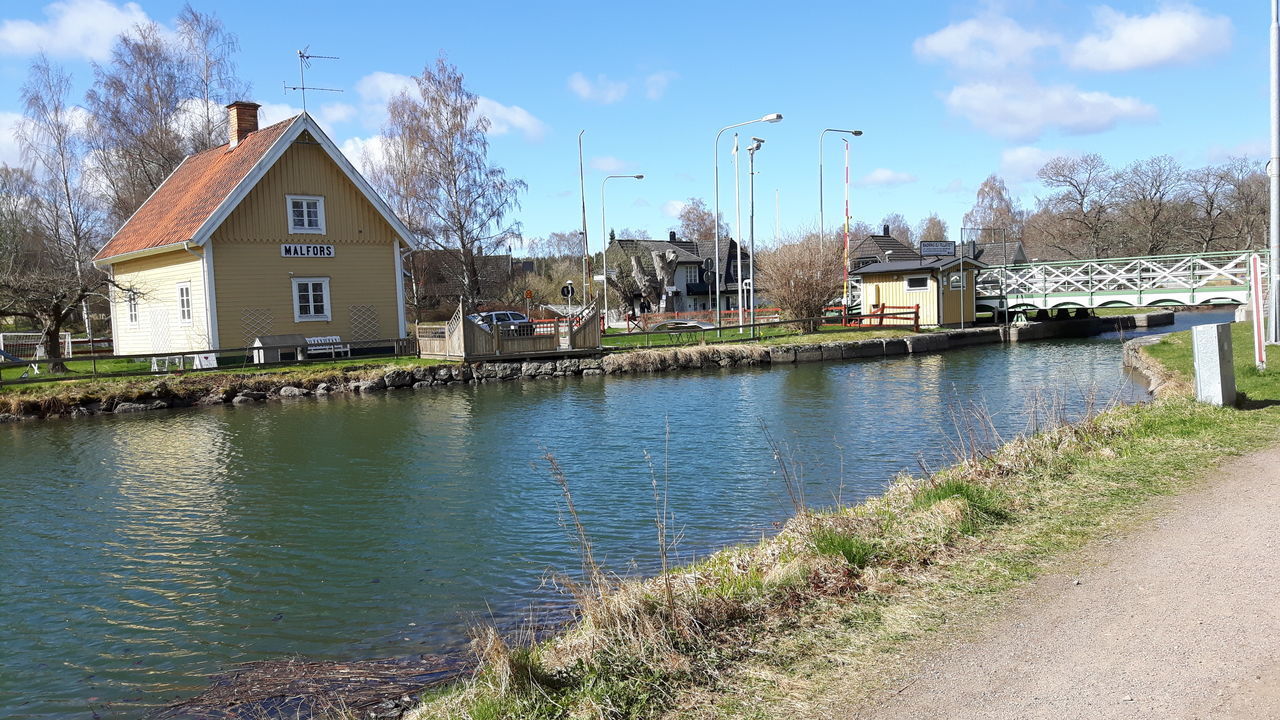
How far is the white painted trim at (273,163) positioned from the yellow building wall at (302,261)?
1.26 ft

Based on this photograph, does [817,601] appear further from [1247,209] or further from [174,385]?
[1247,209]

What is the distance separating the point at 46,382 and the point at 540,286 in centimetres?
4826

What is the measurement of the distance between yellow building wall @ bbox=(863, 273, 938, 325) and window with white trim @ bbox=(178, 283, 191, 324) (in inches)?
1234

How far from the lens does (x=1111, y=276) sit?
1658 inches

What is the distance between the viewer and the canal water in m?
7.68

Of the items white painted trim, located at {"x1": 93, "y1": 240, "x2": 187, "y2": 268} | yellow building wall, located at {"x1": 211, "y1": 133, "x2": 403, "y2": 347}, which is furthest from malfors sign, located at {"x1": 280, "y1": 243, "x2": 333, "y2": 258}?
white painted trim, located at {"x1": 93, "y1": 240, "x2": 187, "y2": 268}

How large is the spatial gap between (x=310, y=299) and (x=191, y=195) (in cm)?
562

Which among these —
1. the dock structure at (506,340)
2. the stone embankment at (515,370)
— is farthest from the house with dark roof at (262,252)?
the stone embankment at (515,370)

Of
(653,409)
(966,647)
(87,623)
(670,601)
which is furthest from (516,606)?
(653,409)

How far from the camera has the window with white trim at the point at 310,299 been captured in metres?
30.4

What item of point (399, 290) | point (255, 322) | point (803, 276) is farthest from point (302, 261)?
point (803, 276)

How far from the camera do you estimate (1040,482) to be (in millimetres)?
8922

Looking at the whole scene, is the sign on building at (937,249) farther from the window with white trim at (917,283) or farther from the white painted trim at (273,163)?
the white painted trim at (273,163)

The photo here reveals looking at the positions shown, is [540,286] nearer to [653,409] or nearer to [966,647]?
[653,409]
